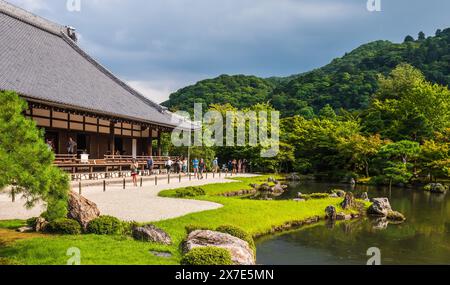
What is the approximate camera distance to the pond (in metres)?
13.5

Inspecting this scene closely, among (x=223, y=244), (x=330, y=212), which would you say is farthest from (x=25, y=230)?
(x=330, y=212)

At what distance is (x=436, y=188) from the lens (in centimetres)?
3638

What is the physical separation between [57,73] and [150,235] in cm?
1817

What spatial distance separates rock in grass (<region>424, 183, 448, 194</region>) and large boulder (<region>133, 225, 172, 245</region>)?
104 ft

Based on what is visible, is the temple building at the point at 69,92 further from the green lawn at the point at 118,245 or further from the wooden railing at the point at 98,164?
the green lawn at the point at 118,245

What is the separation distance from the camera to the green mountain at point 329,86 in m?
83.6

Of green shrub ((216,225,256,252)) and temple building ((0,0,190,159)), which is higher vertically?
temple building ((0,0,190,159))

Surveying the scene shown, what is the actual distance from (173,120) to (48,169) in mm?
26176

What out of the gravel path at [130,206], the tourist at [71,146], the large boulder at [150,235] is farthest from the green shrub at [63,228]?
the tourist at [71,146]

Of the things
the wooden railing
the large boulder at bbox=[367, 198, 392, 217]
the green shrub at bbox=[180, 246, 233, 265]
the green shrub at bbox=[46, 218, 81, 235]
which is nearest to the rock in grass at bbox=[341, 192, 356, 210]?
the large boulder at bbox=[367, 198, 392, 217]

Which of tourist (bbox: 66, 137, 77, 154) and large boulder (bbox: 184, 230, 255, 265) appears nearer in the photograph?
large boulder (bbox: 184, 230, 255, 265)

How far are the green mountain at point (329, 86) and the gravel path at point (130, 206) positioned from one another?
56443 mm

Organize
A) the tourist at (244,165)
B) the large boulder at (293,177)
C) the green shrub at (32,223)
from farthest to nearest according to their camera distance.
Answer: the tourist at (244,165), the large boulder at (293,177), the green shrub at (32,223)

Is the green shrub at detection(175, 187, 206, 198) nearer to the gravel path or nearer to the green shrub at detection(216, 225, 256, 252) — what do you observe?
the gravel path
